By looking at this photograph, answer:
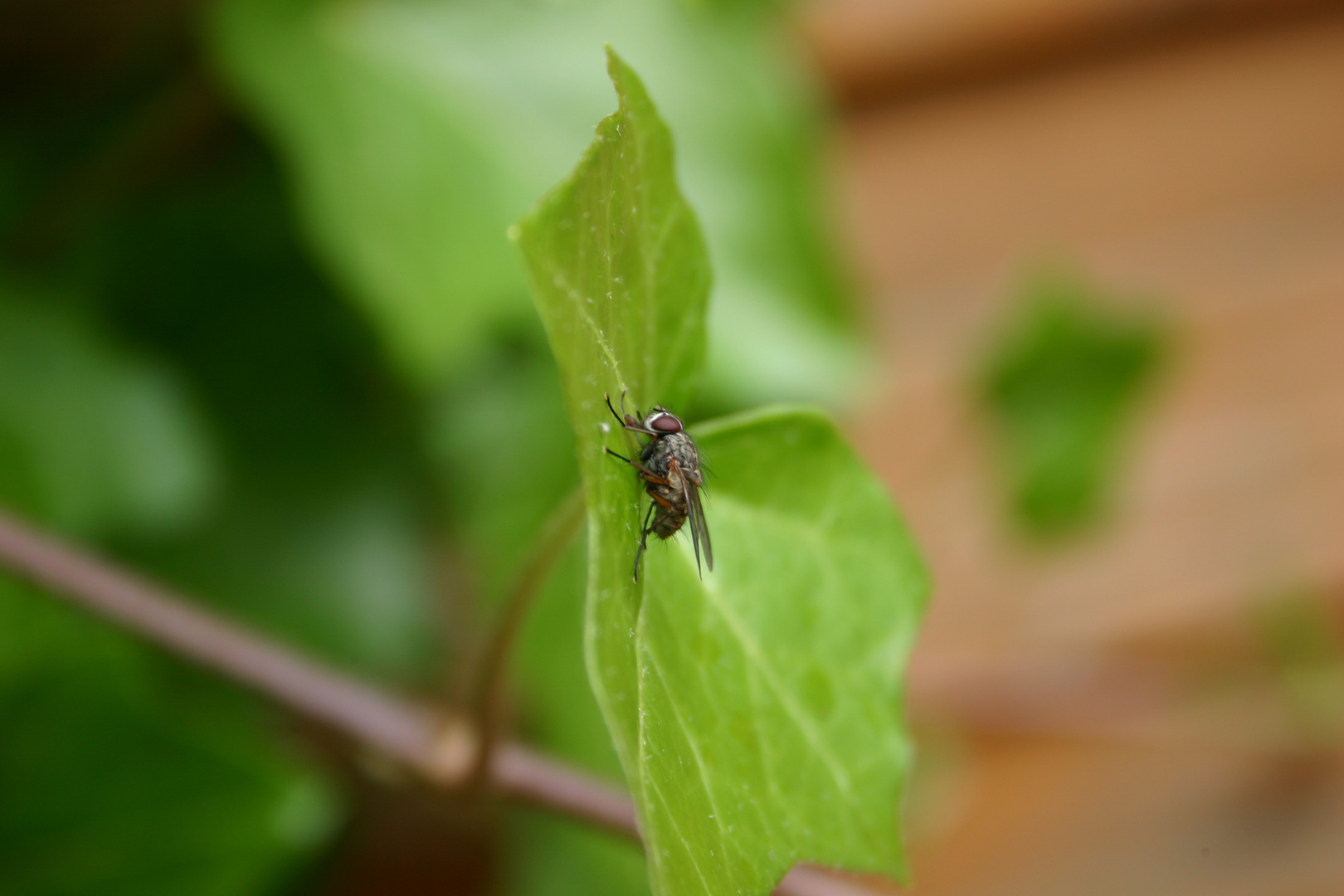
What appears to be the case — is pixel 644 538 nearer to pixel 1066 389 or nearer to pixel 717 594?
pixel 717 594

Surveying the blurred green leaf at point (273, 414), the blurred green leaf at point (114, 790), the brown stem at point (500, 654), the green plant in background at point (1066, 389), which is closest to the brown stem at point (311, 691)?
the brown stem at point (500, 654)

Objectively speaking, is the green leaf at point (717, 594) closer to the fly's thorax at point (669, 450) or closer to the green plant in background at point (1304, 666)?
the fly's thorax at point (669, 450)

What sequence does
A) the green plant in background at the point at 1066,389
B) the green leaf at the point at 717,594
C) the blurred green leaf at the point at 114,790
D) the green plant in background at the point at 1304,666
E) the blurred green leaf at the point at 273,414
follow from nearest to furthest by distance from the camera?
the green leaf at the point at 717,594 → the blurred green leaf at the point at 114,790 → the blurred green leaf at the point at 273,414 → the green plant in background at the point at 1066,389 → the green plant in background at the point at 1304,666

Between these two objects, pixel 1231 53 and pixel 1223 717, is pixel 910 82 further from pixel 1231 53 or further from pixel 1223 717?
pixel 1223 717

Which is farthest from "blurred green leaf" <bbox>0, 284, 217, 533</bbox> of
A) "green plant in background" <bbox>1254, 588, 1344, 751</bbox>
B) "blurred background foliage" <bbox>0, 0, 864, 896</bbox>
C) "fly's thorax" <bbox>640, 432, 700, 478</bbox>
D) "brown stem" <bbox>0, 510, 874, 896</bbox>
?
"green plant in background" <bbox>1254, 588, 1344, 751</bbox>

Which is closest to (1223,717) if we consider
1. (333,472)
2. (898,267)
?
(898,267)

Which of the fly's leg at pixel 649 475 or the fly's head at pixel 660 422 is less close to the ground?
the fly's head at pixel 660 422

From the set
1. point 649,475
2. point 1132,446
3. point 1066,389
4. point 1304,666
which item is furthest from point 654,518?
point 1304,666

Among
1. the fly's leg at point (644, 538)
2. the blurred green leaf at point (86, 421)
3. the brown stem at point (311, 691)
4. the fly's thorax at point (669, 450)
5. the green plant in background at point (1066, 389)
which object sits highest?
the green plant in background at point (1066, 389)
